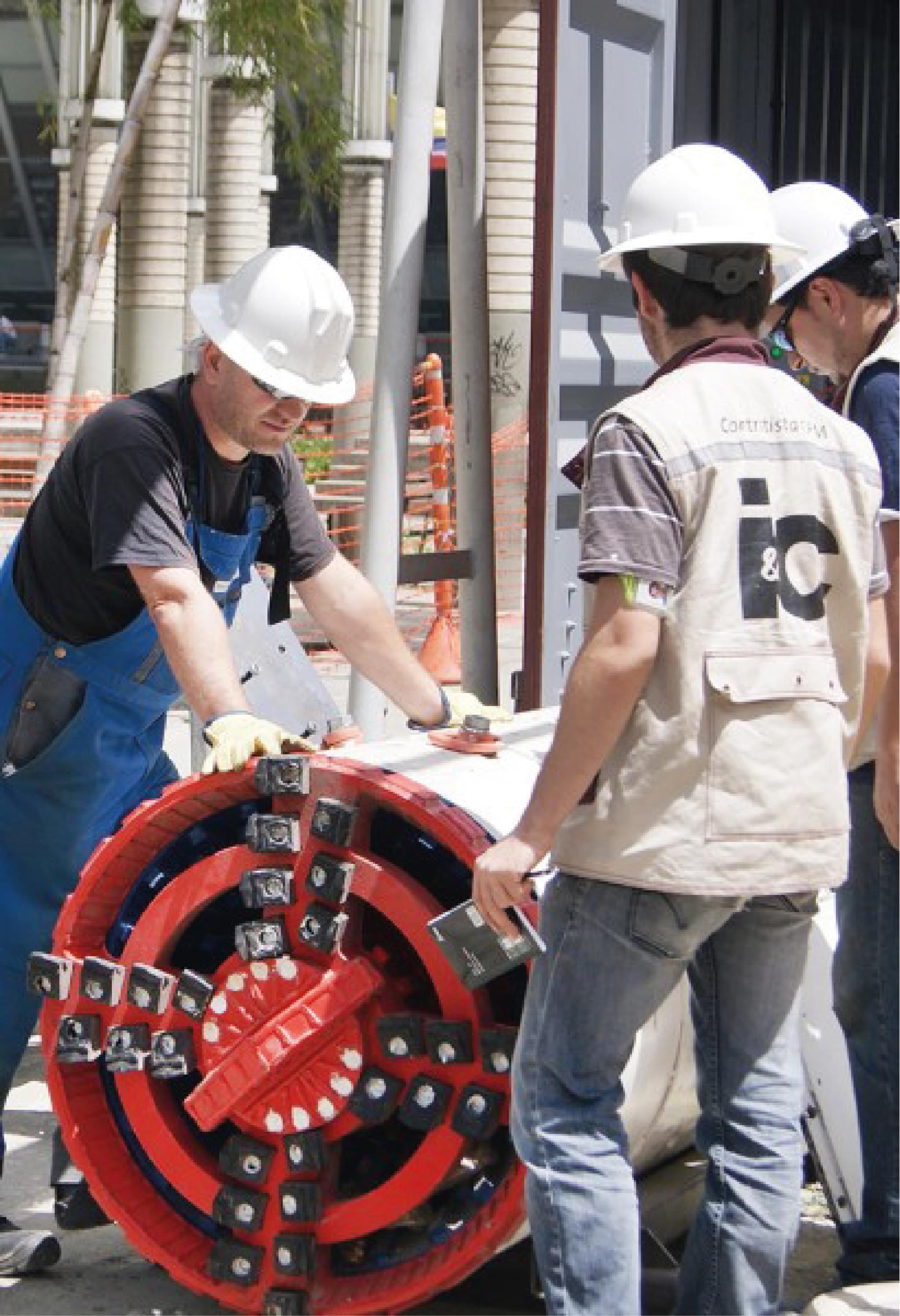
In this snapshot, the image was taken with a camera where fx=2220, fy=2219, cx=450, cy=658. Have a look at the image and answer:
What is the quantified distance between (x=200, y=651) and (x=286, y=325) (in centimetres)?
65

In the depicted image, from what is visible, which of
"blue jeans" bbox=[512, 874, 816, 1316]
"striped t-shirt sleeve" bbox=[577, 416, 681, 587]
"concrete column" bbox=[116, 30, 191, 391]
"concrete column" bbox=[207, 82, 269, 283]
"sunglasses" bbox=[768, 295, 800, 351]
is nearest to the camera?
"striped t-shirt sleeve" bbox=[577, 416, 681, 587]

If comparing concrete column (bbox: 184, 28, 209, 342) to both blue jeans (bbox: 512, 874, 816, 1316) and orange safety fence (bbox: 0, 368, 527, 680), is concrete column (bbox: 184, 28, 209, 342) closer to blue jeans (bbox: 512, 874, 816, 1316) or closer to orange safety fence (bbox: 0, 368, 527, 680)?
orange safety fence (bbox: 0, 368, 527, 680)

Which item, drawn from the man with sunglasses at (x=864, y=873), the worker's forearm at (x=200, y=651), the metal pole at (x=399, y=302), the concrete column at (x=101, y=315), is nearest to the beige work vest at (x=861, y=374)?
the man with sunglasses at (x=864, y=873)

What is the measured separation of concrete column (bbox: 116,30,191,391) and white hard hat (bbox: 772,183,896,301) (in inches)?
790

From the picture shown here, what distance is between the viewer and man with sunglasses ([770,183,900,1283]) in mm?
3818

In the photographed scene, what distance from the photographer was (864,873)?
150 inches

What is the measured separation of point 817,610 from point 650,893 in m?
0.46

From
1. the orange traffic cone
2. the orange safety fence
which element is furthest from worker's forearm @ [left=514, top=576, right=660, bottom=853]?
the orange traffic cone

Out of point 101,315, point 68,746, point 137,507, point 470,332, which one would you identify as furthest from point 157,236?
point 137,507

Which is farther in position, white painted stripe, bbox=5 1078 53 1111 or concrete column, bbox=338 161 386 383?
concrete column, bbox=338 161 386 383

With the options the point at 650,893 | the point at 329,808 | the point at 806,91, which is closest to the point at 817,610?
the point at 650,893

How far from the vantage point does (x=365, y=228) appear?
33.5 meters

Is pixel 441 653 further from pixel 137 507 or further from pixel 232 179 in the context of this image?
pixel 232 179

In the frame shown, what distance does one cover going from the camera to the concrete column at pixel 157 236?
24516 mm
